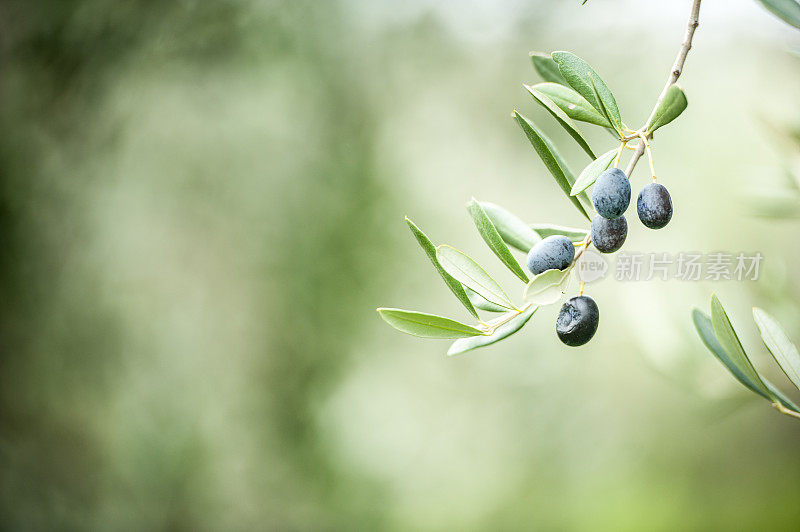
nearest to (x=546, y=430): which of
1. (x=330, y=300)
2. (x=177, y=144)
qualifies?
(x=330, y=300)

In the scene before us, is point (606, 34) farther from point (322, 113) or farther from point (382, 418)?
point (382, 418)

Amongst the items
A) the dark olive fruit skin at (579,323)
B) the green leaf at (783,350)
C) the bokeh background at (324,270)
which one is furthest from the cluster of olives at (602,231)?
the bokeh background at (324,270)

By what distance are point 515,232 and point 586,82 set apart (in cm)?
12

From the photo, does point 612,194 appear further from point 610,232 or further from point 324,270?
point 324,270

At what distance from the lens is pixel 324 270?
5.46 feet

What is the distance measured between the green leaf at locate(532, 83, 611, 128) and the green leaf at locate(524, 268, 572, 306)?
9 centimetres


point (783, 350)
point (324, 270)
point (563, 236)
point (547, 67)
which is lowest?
point (783, 350)

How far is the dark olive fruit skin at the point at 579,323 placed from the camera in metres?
0.30

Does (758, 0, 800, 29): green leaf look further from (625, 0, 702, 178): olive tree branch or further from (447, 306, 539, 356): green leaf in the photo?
(447, 306, 539, 356): green leaf

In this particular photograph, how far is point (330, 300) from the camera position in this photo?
65.9 inches

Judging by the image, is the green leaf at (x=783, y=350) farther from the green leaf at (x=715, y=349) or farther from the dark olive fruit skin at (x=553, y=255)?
the dark olive fruit skin at (x=553, y=255)

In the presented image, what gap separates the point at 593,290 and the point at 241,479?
1.18 meters

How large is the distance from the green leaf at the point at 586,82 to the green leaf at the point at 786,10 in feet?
0.38

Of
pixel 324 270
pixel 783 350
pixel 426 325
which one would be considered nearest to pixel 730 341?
pixel 783 350
